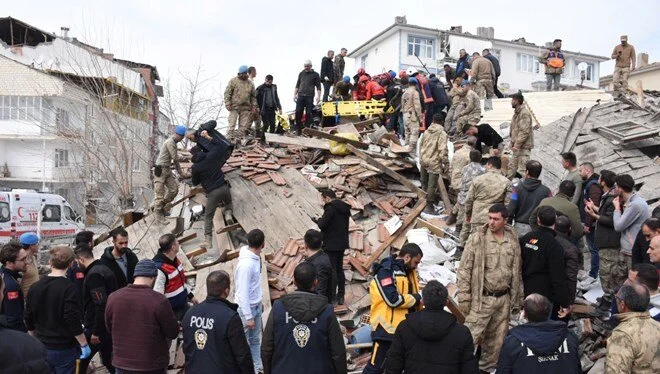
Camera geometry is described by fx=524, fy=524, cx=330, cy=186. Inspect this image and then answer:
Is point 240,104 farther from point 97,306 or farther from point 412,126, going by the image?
point 97,306

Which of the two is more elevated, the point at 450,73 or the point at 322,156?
the point at 450,73

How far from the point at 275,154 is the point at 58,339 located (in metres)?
8.27

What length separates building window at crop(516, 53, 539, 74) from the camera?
157ft

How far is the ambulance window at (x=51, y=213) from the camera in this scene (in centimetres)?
2208

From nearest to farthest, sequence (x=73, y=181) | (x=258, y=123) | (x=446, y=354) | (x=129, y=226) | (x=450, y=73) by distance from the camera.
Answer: (x=446, y=354), (x=129, y=226), (x=258, y=123), (x=450, y=73), (x=73, y=181)

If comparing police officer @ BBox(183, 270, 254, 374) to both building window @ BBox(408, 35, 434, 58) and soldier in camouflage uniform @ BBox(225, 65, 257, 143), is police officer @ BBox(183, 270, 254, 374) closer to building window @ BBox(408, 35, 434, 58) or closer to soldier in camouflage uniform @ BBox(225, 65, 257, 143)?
soldier in camouflage uniform @ BBox(225, 65, 257, 143)

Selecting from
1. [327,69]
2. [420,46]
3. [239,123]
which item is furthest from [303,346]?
[420,46]

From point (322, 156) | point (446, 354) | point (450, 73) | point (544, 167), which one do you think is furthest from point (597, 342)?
point (450, 73)

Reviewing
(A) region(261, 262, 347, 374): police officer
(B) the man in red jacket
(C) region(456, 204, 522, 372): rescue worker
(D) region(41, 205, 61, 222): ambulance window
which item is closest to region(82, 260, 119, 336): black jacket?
(B) the man in red jacket

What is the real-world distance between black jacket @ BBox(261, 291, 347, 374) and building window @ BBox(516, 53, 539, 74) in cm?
4801

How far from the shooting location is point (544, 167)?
1164 centimetres

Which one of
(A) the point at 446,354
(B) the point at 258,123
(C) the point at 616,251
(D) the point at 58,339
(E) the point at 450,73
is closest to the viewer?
(A) the point at 446,354

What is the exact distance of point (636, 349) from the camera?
3848mm

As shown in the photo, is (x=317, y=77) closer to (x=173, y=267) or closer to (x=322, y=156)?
(x=322, y=156)
